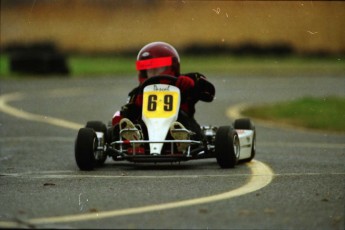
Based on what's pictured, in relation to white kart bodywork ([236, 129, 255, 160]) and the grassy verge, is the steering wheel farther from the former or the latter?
the grassy verge

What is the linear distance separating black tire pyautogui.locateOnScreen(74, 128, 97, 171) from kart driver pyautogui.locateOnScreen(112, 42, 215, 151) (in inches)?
15.2

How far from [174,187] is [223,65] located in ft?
131

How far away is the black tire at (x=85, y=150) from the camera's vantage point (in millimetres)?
11219

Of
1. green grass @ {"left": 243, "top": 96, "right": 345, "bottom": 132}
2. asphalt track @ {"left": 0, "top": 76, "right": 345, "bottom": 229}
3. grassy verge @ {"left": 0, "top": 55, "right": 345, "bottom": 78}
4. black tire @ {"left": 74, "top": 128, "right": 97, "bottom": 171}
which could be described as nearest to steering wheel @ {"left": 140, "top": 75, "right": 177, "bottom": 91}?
asphalt track @ {"left": 0, "top": 76, "right": 345, "bottom": 229}

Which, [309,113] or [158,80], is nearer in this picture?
[158,80]

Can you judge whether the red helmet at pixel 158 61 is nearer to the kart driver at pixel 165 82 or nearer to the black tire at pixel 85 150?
the kart driver at pixel 165 82

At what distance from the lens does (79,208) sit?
8047 millimetres

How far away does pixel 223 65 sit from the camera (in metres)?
49.1

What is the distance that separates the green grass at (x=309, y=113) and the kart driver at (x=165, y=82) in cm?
681

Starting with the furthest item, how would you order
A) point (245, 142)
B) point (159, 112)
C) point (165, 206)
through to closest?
point (245, 142)
point (159, 112)
point (165, 206)

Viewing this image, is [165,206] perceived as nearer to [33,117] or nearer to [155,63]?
[155,63]

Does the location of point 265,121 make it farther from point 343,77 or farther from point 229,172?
point 343,77

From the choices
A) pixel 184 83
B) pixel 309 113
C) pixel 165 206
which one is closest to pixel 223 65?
pixel 309 113

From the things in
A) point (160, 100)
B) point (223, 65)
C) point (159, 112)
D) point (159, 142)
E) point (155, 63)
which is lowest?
point (223, 65)
